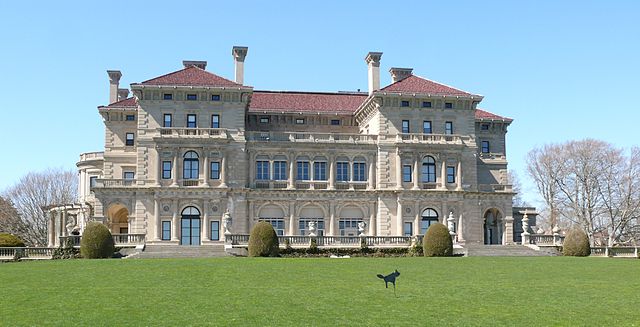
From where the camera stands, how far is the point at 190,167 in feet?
200

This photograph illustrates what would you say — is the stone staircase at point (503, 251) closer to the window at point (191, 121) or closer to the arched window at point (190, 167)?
the arched window at point (190, 167)

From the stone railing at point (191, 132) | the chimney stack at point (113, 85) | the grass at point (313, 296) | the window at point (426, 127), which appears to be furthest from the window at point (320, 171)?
the grass at point (313, 296)

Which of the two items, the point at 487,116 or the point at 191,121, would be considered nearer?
the point at 191,121

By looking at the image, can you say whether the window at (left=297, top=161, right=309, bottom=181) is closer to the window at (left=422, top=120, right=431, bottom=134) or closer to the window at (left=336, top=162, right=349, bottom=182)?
the window at (left=336, top=162, right=349, bottom=182)

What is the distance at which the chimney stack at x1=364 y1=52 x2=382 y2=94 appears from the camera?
224 ft

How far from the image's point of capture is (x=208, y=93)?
61438mm

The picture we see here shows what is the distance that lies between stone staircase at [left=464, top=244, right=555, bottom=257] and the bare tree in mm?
45948

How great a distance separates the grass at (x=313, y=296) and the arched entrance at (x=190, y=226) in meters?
23.5

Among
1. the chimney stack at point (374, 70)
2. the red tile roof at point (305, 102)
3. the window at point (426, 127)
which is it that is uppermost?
the chimney stack at point (374, 70)

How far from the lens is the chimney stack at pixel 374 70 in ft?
224

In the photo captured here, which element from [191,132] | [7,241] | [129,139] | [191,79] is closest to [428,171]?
[191,132]

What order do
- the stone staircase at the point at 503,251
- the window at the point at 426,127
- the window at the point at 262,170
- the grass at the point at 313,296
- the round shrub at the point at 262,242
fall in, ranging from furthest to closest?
the window at the point at 426,127
the window at the point at 262,170
the stone staircase at the point at 503,251
the round shrub at the point at 262,242
the grass at the point at 313,296

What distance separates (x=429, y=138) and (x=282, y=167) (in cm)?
1137

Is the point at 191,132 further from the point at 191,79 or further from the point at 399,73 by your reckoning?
the point at 399,73
